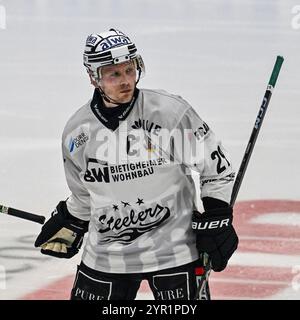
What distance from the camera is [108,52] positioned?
339cm

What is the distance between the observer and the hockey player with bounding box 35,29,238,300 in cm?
339

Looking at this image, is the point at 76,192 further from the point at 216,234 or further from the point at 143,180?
the point at 216,234

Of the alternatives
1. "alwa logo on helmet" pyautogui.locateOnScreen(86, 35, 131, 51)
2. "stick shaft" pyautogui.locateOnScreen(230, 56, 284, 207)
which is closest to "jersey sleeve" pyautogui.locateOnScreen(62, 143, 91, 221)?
"alwa logo on helmet" pyautogui.locateOnScreen(86, 35, 131, 51)

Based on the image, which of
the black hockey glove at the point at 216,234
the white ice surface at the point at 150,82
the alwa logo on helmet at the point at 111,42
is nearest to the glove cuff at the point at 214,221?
the black hockey glove at the point at 216,234

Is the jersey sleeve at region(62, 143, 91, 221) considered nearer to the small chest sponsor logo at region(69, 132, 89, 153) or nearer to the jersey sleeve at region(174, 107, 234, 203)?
the small chest sponsor logo at region(69, 132, 89, 153)

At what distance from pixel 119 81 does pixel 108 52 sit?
10cm

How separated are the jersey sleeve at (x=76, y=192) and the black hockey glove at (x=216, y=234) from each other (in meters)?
0.42

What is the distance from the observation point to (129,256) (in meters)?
3.45

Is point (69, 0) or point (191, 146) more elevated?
point (191, 146)

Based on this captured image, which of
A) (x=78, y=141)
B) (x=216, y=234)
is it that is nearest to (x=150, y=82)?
(x=78, y=141)

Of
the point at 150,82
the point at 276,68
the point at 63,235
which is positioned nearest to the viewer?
the point at 276,68

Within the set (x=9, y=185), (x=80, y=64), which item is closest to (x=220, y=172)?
(x=9, y=185)
